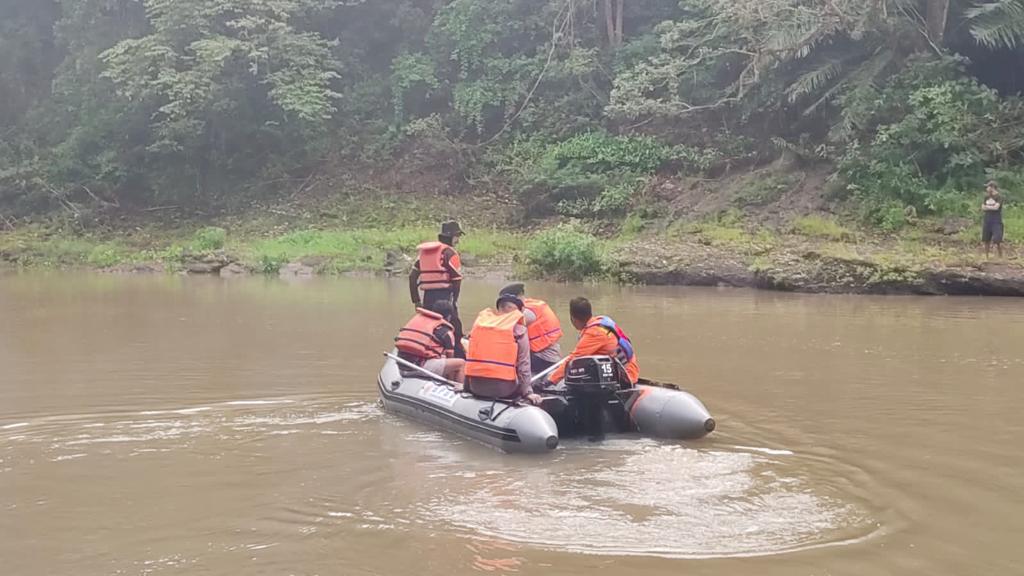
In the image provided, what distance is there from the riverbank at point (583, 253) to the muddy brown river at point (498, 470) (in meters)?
4.74

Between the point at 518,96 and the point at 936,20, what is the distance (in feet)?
38.6

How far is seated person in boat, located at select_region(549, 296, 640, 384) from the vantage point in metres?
7.38

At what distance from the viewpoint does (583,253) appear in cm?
1942

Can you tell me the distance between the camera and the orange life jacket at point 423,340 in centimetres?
849

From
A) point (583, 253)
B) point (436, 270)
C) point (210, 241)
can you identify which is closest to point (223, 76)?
point (210, 241)

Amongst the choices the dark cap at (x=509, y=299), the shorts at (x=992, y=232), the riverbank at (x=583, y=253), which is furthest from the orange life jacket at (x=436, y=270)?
the shorts at (x=992, y=232)

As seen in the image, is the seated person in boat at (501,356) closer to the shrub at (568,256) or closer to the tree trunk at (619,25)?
the shrub at (568,256)

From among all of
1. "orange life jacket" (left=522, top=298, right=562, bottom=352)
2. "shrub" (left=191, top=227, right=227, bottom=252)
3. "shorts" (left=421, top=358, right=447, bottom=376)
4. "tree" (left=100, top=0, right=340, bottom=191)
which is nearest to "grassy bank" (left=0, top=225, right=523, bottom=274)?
"shrub" (left=191, top=227, right=227, bottom=252)

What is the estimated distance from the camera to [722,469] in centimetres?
634

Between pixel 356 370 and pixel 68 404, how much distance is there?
8.89ft

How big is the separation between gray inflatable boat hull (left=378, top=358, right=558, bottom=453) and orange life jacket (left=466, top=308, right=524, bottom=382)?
22 cm

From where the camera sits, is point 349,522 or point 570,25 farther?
point 570,25

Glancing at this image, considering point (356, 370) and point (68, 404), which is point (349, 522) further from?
point (356, 370)

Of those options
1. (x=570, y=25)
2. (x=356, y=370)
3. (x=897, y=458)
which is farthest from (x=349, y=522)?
(x=570, y=25)
